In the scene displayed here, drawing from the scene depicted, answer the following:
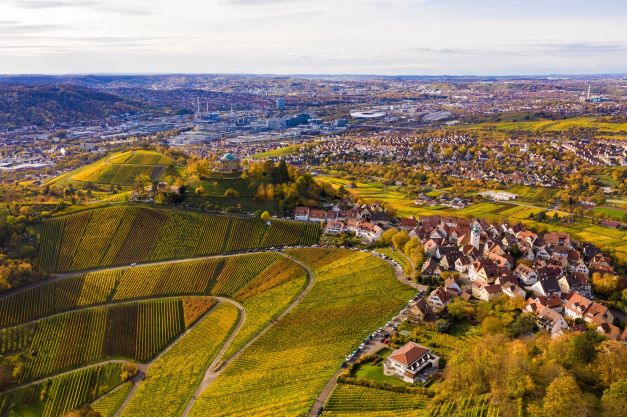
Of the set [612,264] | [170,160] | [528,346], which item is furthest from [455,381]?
[170,160]

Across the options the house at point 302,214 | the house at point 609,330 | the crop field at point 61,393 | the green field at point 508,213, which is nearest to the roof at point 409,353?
the house at point 609,330

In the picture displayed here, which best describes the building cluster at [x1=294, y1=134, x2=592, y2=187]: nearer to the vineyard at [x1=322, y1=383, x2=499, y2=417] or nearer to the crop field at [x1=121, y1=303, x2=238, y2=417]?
the crop field at [x1=121, y1=303, x2=238, y2=417]

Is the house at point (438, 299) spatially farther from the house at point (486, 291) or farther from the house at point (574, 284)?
the house at point (574, 284)

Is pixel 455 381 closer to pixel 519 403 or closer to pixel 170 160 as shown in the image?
pixel 519 403

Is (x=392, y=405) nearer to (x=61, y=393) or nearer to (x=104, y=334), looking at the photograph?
(x=61, y=393)

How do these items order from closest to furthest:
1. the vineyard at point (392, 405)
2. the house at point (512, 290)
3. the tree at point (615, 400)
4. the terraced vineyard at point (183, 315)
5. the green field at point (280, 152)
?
the tree at point (615, 400) → the vineyard at point (392, 405) → the terraced vineyard at point (183, 315) → the house at point (512, 290) → the green field at point (280, 152)
